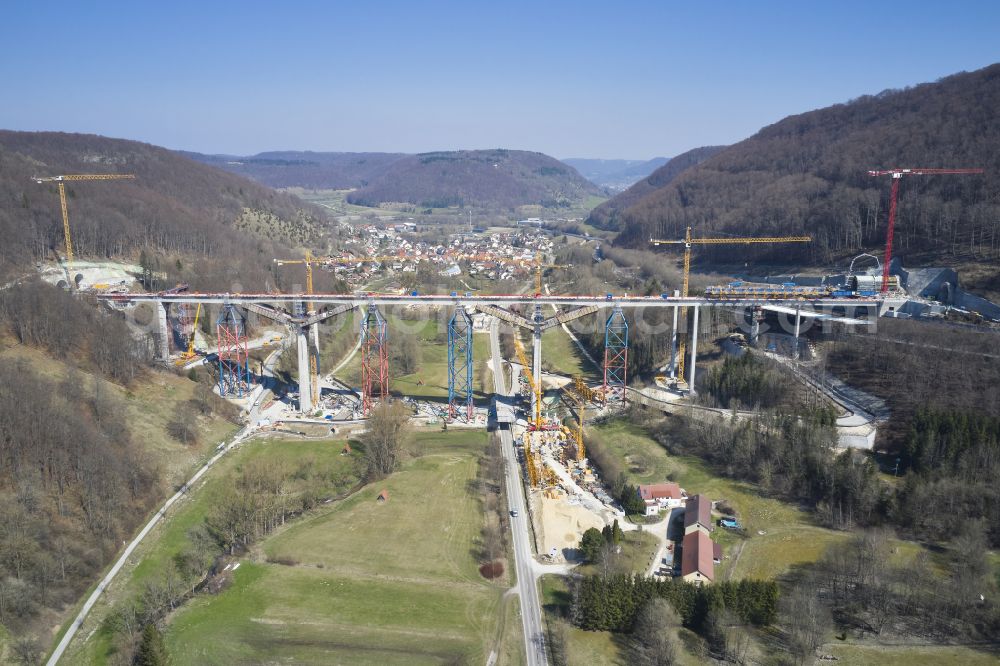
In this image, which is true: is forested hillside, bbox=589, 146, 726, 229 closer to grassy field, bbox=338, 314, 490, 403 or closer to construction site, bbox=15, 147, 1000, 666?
grassy field, bbox=338, 314, 490, 403

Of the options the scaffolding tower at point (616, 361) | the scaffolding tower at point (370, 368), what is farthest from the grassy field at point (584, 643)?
the scaffolding tower at point (616, 361)

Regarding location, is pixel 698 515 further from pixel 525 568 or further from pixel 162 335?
pixel 162 335

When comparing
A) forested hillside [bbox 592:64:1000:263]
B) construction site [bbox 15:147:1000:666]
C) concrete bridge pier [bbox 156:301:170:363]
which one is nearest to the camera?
construction site [bbox 15:147:1000:666]

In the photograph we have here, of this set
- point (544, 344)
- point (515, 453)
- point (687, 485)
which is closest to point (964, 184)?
point (544, 344)

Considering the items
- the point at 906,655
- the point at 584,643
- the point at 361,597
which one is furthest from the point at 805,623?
the point at 361,597

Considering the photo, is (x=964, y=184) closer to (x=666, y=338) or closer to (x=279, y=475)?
(x=666, y=338)

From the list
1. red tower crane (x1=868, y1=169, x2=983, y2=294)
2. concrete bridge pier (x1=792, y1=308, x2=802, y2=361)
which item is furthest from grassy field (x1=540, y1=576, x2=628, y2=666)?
red tower crane (x1=868, y1=169, x2=983, y2=294)

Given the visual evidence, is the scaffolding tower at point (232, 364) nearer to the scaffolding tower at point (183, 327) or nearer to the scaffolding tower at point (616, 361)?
the scaffolding tower at point (183, 327)
